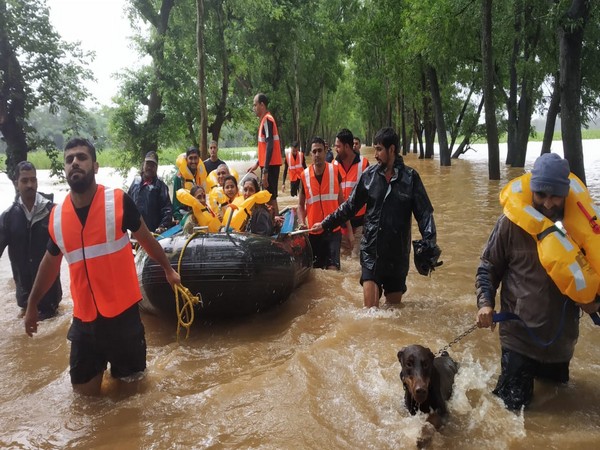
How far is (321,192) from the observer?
6672 millimetres

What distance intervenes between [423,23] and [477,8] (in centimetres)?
177

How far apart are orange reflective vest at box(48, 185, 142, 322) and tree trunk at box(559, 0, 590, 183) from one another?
9.95 metres

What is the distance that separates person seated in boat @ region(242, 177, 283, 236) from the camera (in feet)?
19.1

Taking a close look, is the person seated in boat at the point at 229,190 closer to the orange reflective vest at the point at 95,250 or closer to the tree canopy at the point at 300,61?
the orange reflective vest at the point at 95,250

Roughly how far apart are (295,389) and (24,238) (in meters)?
3.87

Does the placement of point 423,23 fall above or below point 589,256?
above

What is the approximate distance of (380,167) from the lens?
4.71 metres

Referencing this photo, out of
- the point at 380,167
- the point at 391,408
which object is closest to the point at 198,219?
the point at 380,167

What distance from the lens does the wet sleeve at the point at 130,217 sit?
3.36 m

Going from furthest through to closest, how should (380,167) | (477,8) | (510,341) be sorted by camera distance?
(477,8) < (380,167) < (510,341)

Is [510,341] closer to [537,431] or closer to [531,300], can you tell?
[531,300]

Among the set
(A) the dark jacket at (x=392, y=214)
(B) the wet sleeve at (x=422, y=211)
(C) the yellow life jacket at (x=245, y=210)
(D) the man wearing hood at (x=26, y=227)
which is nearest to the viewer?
(B) the wet sleeve at (x=422, y=211)

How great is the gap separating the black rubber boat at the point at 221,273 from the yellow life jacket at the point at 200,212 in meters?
1.22

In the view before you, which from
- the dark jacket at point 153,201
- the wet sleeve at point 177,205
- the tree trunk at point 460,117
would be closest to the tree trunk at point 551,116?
the tree trunk at point 460,117
